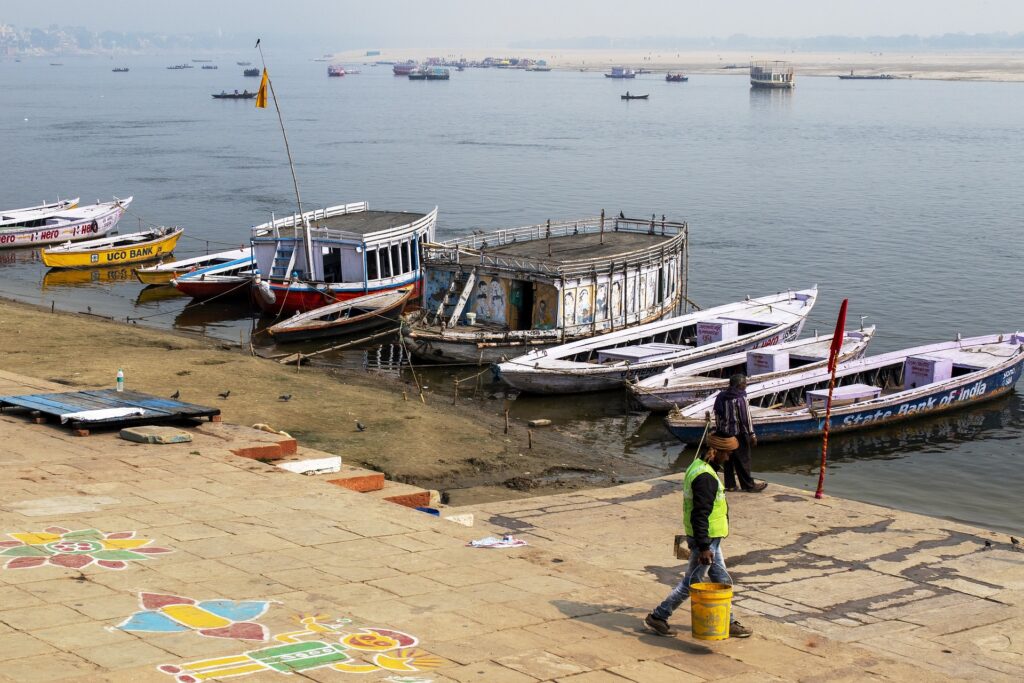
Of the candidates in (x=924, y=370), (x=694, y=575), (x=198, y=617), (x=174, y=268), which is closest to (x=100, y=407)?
(x=198, y=617)

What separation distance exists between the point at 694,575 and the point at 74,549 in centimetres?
687

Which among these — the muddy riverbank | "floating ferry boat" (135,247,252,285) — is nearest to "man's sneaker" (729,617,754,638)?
the muddy riverbank

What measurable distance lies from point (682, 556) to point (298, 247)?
30483 mm

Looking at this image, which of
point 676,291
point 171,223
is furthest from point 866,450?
point 171,223

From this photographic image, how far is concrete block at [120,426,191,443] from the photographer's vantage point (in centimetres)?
1936

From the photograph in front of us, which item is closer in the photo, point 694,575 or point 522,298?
point 694,575

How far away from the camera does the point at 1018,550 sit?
18.2m

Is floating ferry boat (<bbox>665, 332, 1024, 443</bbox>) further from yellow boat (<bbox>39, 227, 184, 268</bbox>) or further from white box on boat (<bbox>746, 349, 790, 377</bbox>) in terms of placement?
yellow boat (<bbox>39, 227, 184, 268</bbox>)

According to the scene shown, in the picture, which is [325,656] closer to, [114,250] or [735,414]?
[735,414]

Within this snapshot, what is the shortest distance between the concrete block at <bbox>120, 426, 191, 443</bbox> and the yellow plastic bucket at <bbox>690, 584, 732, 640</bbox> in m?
9.94

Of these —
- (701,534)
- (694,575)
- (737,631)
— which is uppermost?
(701,534)

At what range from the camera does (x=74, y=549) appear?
1401 cm

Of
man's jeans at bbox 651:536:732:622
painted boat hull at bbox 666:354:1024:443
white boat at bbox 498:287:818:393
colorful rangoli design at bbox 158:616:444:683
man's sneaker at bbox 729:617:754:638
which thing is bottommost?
painted boat hull at bbox 666:354:1024:443

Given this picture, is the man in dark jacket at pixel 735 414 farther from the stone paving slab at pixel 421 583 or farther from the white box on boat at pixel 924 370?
the white box on boat at pixel 924 370
